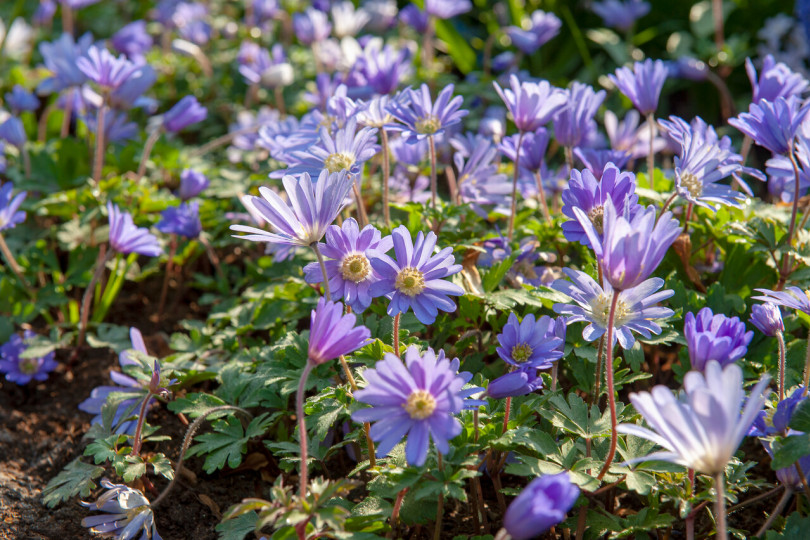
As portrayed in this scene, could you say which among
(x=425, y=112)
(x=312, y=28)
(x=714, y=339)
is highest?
(x=425, y=112)

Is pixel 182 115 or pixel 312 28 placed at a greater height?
pixel 312 28

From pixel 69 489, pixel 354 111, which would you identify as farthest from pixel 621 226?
pixel 69 489

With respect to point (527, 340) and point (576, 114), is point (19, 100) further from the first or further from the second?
point (527, 340)

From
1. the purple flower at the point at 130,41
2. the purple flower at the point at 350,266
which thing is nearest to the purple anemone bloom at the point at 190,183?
the purple flower at the point at 350,266

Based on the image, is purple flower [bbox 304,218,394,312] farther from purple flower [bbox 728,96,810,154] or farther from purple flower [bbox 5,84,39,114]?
purple flower [bbox 5,84,39,114]

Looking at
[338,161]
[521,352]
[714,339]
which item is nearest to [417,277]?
[521,352]

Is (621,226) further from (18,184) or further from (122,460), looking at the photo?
(18,184)
